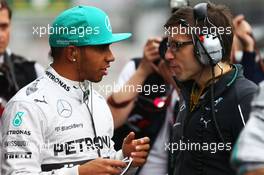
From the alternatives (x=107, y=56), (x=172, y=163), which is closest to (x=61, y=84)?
(x=107, y=56)

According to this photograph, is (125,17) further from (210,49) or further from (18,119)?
(18,119)

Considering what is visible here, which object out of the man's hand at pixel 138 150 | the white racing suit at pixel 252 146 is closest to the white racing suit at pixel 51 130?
the man's hand at pixel 138 150

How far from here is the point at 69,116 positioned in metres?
3.61

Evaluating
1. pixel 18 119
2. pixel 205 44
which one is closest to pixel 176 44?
pixel 205 44

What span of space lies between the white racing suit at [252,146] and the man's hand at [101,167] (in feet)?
3.40

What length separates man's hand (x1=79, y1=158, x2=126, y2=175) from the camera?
11.0 feet

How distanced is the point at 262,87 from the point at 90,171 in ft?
3.75

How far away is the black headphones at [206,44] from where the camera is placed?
12.3 ft

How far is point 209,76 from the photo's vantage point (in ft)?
12.6

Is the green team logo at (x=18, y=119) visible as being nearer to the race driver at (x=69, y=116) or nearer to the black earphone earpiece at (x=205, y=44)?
the race driver at (x=69, y=116)

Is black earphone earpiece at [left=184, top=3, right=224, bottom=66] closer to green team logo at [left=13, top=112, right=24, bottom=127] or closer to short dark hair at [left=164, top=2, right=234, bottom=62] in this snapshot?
short dark hair at [left=164, top=2, right=234, bottom=62]

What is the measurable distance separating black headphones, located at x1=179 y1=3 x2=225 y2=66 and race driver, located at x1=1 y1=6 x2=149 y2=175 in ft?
1.17

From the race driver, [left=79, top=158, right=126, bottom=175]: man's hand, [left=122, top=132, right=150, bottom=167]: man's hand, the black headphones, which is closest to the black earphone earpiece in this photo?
the black headphones

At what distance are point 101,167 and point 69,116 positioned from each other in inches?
14.4
